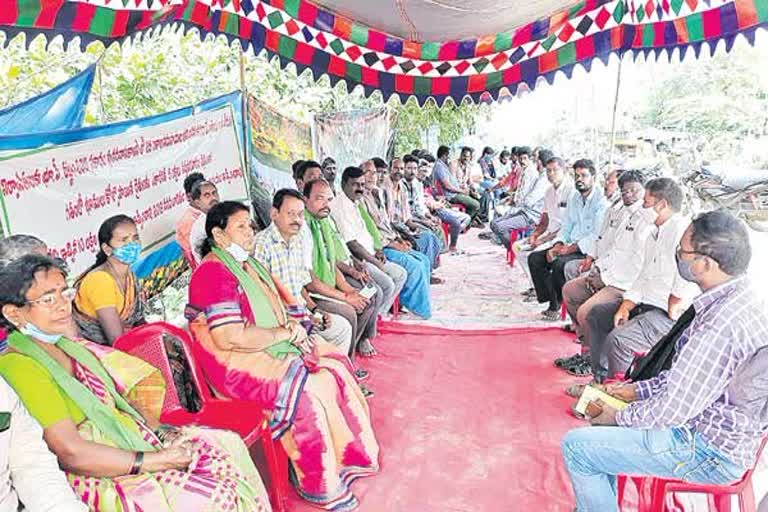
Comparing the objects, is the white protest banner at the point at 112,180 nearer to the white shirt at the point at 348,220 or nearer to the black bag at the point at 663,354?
the white shirt at the point at 348,220

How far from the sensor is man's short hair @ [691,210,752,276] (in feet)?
7.13

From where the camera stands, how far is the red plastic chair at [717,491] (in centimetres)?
220

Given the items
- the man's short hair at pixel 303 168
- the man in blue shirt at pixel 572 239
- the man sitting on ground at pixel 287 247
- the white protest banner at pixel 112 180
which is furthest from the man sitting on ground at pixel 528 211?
Answer: the man sitting on ground at pixel 287 247

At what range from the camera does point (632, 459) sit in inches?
89.5

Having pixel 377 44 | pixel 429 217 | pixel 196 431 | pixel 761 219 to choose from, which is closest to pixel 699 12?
pixel 377 44

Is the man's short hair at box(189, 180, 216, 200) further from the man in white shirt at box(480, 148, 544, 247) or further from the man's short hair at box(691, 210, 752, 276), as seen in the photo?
the man in white shirt at box(480, 148, 544, 247)

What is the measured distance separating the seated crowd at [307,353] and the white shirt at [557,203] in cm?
72

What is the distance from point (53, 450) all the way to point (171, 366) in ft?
2.97

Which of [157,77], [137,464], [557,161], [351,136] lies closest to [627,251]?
[557,161]

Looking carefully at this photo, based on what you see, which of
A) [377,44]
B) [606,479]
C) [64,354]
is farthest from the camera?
[377,44]

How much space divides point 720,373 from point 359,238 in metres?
3.60

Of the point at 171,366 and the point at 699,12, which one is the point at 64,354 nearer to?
the point at 171,366

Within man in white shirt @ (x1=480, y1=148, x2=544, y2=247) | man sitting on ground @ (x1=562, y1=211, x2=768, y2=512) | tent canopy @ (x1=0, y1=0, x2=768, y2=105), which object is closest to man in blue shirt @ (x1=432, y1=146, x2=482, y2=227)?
man in white shirt @ (x1=480, y1=148, x2=544, y2=247)

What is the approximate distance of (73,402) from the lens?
6.45 feet
